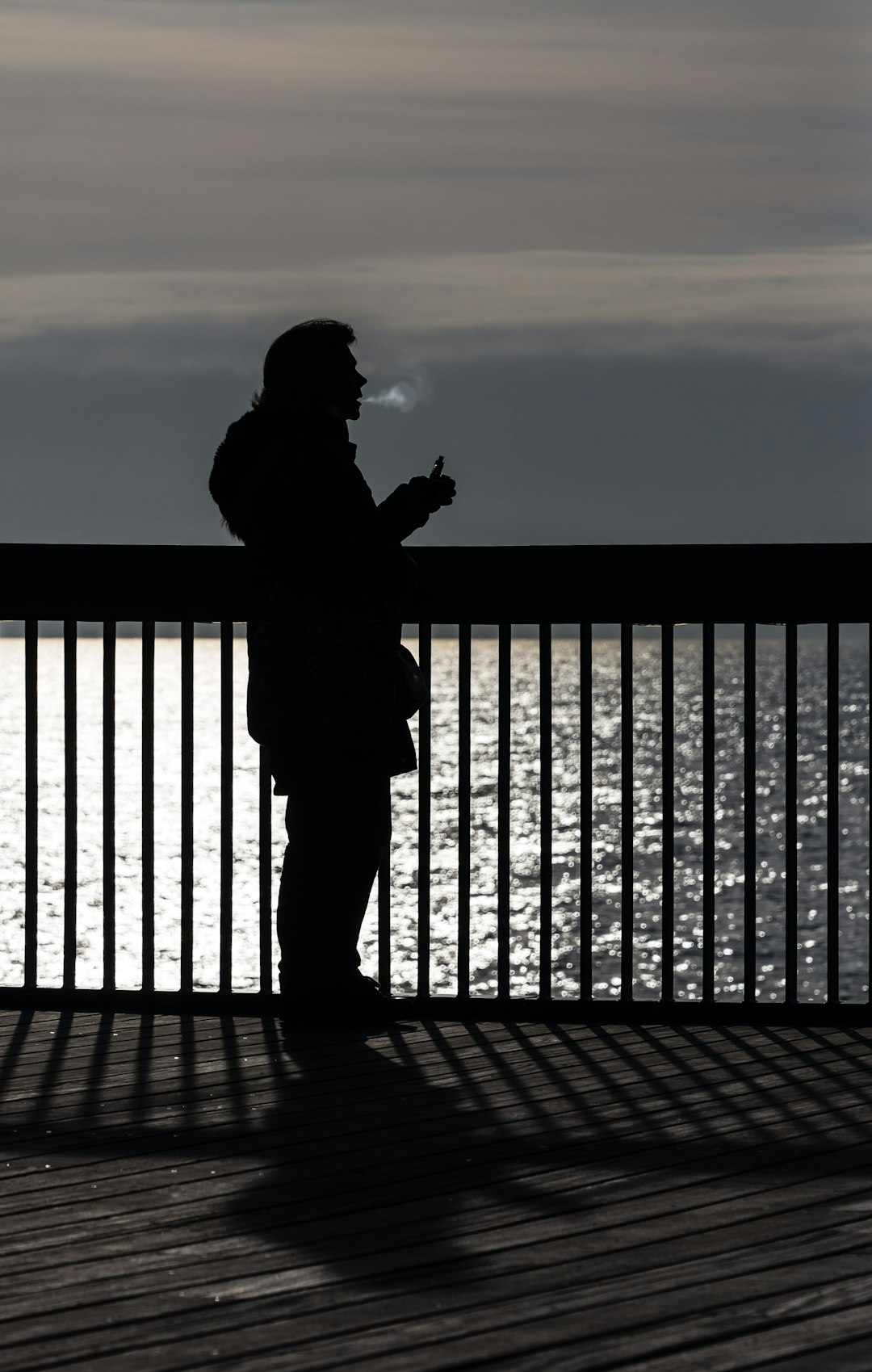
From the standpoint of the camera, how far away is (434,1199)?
269 centimetres

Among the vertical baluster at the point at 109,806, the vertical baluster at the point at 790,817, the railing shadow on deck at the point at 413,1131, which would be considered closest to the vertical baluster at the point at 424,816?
the railing shadow on deck at the point at 413,1131

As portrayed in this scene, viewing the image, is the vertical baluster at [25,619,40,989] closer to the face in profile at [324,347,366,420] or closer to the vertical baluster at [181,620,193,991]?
the vertical baluster at [181,620,193,991]

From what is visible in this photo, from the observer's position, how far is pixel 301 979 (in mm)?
3998

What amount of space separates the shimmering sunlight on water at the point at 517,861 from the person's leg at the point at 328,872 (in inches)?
2.0

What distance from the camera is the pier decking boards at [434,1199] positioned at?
215 cm

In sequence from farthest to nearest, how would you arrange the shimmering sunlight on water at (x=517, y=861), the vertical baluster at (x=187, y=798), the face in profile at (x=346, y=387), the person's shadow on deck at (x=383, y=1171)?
the shimmering sunlight on water at (x=517, y=861), the vertical baluster at (x=187, y=798), the face in profile at (x=346, y=387), the person's shadow on deck at (x=383, y=1171)

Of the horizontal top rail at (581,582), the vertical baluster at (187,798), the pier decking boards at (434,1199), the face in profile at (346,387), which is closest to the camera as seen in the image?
the pier decking boards at (434,1199)

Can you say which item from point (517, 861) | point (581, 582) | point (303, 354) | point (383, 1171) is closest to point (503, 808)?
point (581, 582)

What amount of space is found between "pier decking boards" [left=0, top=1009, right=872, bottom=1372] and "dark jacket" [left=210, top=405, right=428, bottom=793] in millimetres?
728

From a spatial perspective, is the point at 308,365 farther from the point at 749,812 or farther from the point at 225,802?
the point at 749,812

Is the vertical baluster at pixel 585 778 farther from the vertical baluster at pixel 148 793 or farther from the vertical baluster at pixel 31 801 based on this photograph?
the vertical baluster at pixel 31 801

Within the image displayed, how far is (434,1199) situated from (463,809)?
168cm

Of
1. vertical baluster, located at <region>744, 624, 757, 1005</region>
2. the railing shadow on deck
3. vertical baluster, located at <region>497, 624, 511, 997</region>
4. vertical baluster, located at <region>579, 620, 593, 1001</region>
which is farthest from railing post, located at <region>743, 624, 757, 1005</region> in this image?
vertical baluster, located at <region>497, 624, 511, 997</region>

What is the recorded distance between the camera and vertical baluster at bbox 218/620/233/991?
4.13 metres
